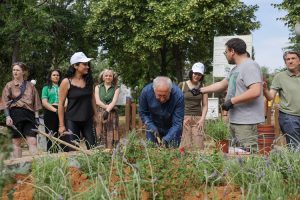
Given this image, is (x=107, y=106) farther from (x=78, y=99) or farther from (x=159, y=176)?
(x=159, y=176)

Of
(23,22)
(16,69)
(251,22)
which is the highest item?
(251,22)

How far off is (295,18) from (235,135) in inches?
896

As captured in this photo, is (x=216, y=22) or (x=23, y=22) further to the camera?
(x=216, y=22)

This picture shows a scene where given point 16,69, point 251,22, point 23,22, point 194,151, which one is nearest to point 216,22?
point 251,22

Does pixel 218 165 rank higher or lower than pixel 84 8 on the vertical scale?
lower

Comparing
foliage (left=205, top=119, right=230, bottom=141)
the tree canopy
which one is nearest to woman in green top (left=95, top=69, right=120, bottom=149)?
foliage (left=205, top=119, right=230, bottom=141)

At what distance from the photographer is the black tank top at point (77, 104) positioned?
603cm

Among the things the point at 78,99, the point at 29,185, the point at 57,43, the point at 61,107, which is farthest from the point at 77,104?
the point at 57,43

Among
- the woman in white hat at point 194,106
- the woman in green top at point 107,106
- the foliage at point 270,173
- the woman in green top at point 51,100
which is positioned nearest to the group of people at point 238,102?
the foliage at point 270,173

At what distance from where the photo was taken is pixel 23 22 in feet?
70.5

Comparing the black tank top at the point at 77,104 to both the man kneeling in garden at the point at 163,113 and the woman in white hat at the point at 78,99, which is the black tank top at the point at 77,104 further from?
the man kneeling in garden at the point at 163,113

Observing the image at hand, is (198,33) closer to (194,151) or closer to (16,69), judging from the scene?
(16,69)

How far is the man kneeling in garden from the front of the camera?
503cm

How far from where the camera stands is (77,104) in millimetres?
6039
